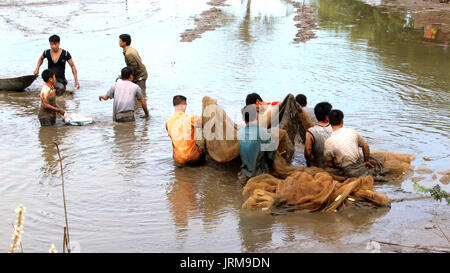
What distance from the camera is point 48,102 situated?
9.15 meters

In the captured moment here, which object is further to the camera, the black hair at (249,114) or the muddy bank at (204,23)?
the muddy bank at (204,23)

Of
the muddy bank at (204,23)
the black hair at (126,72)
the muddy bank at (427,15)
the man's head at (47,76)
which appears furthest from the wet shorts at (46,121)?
the muddy bank at (427,15)

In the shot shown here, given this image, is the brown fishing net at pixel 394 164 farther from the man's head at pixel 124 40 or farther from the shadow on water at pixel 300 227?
the man's head at pixel 124 40

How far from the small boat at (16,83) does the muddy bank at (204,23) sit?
7268 millimetres

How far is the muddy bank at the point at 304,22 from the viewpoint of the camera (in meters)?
18.5

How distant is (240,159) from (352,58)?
8850 millimetres

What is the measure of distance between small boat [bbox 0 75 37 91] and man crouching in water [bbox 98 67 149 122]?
3025mm

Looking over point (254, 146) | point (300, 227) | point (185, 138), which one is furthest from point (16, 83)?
point (300, 227)

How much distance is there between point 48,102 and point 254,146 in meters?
4.33

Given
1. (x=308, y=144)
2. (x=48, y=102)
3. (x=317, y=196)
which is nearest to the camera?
(x=317, y=196)

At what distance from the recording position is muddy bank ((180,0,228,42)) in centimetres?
1881

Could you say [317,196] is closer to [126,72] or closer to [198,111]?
[126,72]

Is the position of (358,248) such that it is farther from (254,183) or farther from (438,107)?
(438,107)

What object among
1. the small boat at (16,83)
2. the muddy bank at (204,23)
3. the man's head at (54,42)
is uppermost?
the muddy bank at (204,23)
